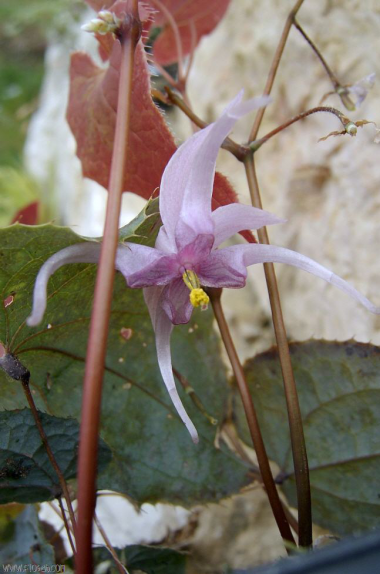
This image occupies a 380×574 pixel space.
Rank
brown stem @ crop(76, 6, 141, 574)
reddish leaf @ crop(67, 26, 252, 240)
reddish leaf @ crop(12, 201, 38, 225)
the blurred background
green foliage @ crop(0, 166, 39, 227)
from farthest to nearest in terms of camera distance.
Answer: green foliage @ crop(0, 166, 39, 227) < reddish leaf @ crop(12, 201, 38, 225) < the blurred background < reddish leaf @ crop(67, 26, 252, 240) < brown stem @ crop(76, 6, 141, 574)

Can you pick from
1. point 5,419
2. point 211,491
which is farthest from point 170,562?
point 5,419

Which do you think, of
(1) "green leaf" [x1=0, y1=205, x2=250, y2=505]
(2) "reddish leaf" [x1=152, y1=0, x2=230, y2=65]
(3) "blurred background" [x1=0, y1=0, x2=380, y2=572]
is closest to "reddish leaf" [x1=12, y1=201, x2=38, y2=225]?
(3) "blurred background" [x1=0, y1=0, x2=380, y2=572]

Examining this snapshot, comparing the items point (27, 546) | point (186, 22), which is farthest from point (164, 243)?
point (186, 22)

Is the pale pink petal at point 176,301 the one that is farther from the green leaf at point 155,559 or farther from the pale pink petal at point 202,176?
the green leaf at point 155,559

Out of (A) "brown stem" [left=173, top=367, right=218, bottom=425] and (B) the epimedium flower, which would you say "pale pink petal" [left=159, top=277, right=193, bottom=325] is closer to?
(B) the epimedium flower

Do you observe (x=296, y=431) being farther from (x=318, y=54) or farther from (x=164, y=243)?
(x=318, y=54)

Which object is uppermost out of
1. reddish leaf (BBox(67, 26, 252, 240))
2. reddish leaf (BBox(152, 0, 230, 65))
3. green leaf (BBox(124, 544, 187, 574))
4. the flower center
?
reddish leaf (BBox(152, 0, 230, 65))

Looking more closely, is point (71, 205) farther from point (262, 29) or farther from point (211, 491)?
point (211, 491)
